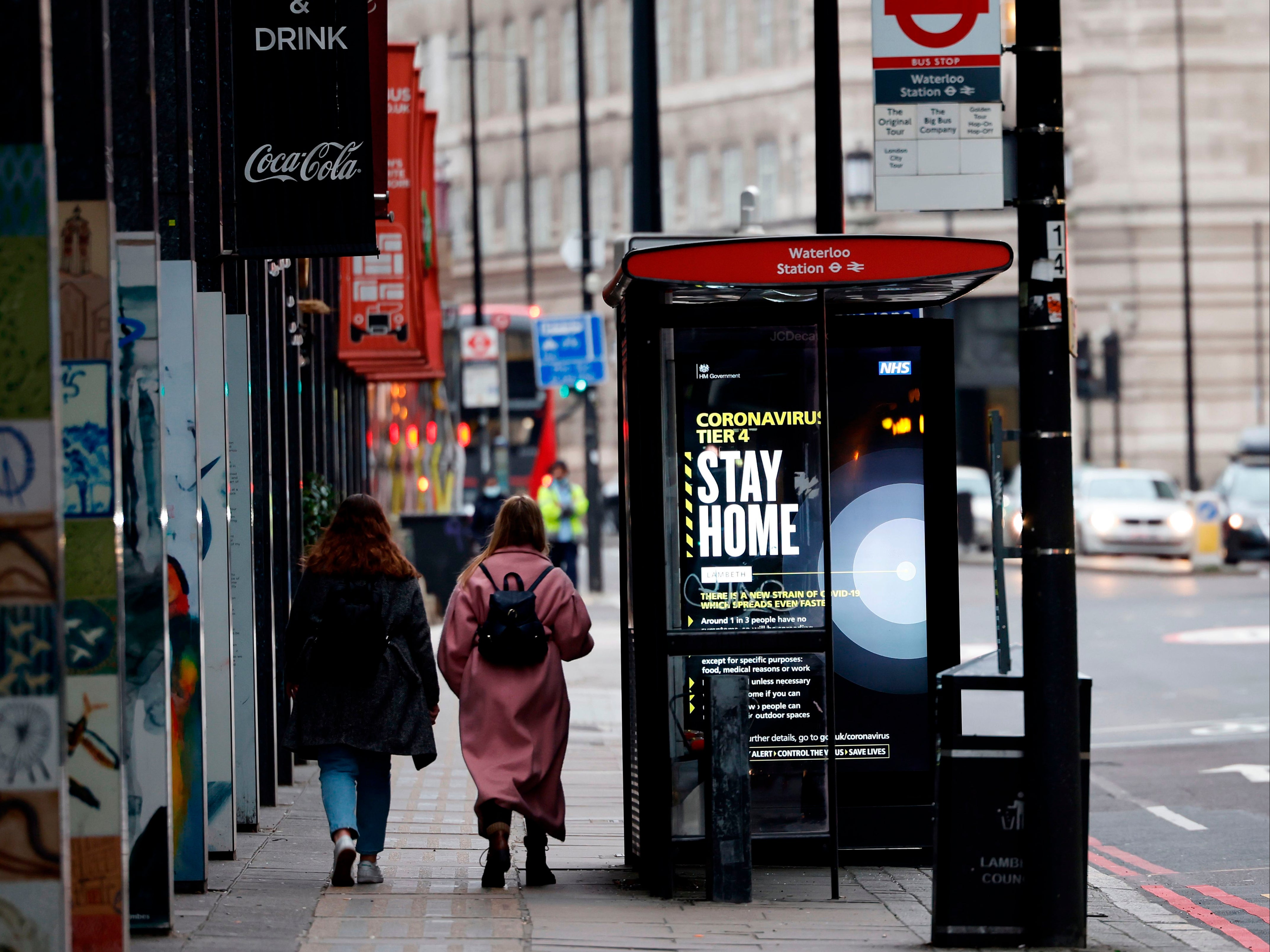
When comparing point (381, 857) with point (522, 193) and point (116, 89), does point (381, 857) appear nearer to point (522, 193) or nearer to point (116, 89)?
point (116, 89)

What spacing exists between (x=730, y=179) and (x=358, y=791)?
5728 cm

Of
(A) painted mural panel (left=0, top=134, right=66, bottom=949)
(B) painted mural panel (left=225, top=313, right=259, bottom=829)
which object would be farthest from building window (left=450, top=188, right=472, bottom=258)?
(A) painted mural panel (left=0, top=134, right=66, bottom=949)

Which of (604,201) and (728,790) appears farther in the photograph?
(604,201)

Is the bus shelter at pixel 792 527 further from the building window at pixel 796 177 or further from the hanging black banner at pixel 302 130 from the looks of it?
the building window at pixel 796 177

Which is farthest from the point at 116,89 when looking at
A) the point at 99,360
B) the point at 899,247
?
the point at 899,247

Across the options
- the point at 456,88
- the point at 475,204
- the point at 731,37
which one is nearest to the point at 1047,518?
the point at 475,204

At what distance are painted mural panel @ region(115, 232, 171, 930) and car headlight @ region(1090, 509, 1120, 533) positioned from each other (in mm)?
29126

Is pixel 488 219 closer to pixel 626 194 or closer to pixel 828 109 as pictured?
pixel 626 194

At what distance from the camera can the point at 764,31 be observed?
2474 inches

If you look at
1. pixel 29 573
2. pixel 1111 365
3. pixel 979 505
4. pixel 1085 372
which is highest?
pixel 1111 365

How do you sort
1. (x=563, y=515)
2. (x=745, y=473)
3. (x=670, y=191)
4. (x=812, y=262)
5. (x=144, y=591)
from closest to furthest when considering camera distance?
1. (x=144, y=591)
2. (x=812, y=262)
3. (x=745, y=473)
4. (x=563, y=515)
5. (x=670, y=191)

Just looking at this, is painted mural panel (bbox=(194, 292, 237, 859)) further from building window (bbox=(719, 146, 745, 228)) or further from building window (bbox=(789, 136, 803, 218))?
building window (bbox=(719, 146, 745, 228))

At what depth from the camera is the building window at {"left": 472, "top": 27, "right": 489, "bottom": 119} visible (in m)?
72.6

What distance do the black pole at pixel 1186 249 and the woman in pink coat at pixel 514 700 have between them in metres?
39.3
